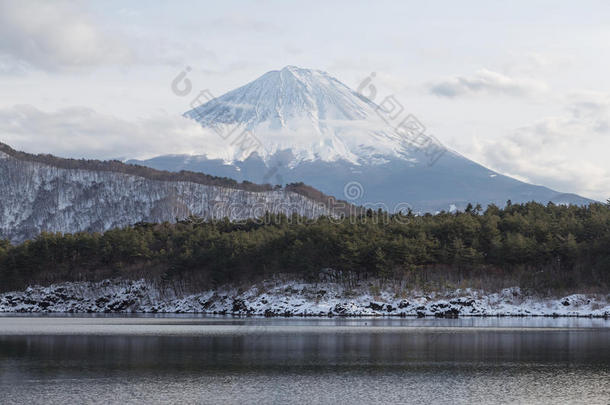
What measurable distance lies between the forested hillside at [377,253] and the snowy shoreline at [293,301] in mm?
2400

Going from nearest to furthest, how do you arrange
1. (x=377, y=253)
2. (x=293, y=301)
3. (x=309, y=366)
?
(x=309, y=366) → (x=377, y=253) → (x=293, y=301)

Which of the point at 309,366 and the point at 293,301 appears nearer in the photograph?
the point at 309,366

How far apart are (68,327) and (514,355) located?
4425 cm

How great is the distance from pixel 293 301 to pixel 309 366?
202 feet

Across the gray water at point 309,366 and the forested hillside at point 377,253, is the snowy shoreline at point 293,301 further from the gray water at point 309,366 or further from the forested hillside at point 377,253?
the gray water at point 309,366

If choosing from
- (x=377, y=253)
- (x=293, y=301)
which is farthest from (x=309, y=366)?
(x=293, y=301)

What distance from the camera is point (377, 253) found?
102438 mm

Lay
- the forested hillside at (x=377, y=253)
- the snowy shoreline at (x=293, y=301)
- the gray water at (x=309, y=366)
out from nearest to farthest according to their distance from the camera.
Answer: the gray water at (x=309, y=366) → the snowy shoreline at (x=293, y=301) → the forested hillside at (x=377, y=253)

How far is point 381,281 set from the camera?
104 m

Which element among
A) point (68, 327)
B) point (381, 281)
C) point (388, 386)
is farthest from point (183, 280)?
point (388, 386)

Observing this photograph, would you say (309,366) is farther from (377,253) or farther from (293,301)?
(293,301)

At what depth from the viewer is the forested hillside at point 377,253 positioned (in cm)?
10025

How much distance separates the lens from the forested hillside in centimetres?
10025

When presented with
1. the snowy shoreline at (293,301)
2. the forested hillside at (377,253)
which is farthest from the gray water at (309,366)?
the forested hillside at (377,253)
